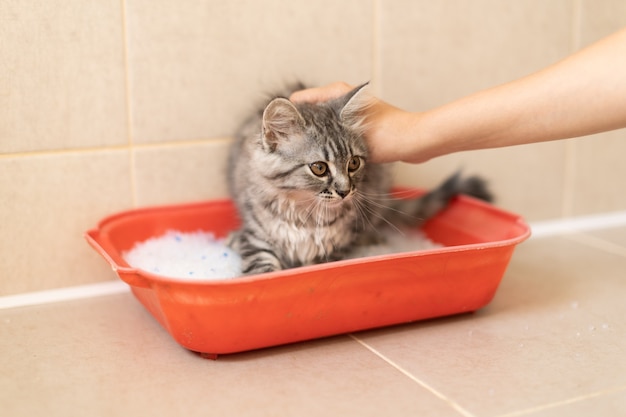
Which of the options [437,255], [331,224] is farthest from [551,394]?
[331,224]

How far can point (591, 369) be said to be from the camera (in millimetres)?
1232

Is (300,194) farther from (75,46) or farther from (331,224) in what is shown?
(75,46)

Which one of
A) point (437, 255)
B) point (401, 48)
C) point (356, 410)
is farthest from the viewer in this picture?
point (401, 48)

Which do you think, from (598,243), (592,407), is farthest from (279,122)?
(598,243)

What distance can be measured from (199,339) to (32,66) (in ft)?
2.37

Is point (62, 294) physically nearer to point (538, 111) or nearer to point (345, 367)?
point (345, 367)

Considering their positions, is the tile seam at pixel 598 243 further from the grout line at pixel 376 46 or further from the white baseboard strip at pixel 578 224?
the grout line at pixel 376 46

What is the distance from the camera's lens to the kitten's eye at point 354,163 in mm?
1476

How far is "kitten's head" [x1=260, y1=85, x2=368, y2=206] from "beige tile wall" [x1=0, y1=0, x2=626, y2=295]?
0.30 meters

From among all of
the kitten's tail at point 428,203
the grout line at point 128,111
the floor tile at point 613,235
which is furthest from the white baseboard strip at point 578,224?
the grout line at point 128,111

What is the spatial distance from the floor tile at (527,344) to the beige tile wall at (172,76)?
18.8 inches

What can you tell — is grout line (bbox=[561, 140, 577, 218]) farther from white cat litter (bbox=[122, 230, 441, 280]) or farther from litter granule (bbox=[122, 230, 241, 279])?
litter granule (bbox=[122, 230, 241, 279])

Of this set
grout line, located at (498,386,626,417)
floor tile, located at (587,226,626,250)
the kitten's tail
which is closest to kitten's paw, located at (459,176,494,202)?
the kitten's tail

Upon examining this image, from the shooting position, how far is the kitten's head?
1437mm
